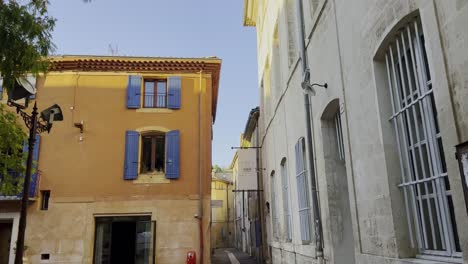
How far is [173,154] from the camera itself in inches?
553

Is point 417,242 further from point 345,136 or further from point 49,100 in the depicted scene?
point 49,100

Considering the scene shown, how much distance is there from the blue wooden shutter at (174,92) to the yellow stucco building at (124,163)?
0.12 feet

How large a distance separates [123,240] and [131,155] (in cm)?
324

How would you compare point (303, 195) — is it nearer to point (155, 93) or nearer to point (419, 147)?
point (419, 147)

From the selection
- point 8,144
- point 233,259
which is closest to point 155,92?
point 8,144

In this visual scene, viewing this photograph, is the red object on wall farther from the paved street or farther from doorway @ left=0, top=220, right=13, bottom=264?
the paved street

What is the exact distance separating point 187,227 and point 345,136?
906 centimetres

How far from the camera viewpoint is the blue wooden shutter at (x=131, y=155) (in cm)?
1387

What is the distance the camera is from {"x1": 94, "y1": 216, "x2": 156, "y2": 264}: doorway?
535 inches

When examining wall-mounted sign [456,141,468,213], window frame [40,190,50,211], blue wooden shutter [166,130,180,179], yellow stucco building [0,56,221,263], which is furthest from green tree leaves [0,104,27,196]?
wall-mounted sign [456,141,468,213]

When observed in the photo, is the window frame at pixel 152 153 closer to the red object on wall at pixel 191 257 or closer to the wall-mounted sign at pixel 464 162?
the red object on wall at pixel 191 257

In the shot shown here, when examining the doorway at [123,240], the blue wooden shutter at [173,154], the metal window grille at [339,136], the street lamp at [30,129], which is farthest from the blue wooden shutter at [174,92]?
the metal window grille at [339,136]

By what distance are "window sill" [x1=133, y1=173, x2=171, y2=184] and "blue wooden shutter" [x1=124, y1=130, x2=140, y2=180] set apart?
0.20m

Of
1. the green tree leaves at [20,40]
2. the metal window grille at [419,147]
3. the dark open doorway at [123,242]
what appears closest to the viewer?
the metal window grille at [419,147]
